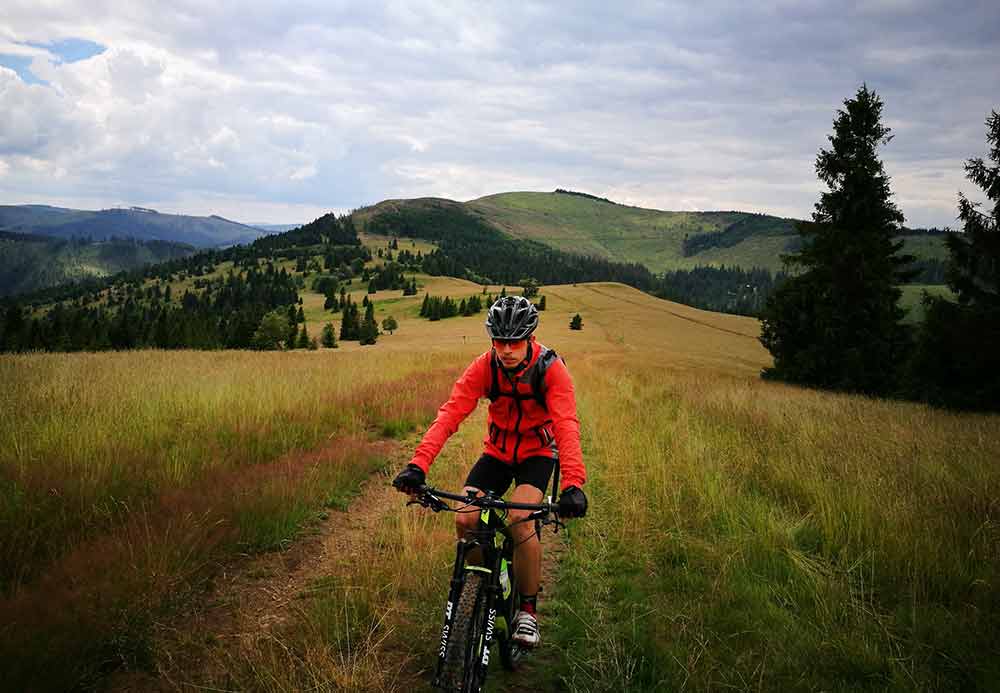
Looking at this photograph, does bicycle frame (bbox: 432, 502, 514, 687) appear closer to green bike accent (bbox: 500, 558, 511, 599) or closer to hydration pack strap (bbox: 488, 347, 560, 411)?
green bike accent (bbox: 500, 558, 511, 599)

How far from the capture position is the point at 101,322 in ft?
263

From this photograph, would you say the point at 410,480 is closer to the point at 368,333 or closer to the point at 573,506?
the point at 573,506

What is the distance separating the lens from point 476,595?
3.03m

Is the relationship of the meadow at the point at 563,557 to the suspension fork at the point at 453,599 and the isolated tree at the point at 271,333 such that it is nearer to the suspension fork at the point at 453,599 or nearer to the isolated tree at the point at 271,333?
the suspension fork at the point at 453,599

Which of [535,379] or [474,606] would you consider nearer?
[474,606]

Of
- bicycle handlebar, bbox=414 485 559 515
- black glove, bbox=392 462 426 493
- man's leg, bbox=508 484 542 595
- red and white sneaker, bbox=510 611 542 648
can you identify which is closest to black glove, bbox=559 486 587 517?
bicycle handlebar, bbox=414 485 559 515

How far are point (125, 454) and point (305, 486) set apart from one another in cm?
208

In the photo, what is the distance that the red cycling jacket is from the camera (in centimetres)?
399

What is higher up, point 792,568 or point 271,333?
point 792,568

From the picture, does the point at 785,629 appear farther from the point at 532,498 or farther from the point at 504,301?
the point at 504,301

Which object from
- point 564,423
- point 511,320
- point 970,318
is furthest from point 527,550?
point 970,318

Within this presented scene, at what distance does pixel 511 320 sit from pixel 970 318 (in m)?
22.0

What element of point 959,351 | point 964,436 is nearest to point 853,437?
point 964,436

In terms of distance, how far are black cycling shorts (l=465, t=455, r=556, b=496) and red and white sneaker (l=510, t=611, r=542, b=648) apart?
89 centimetres
